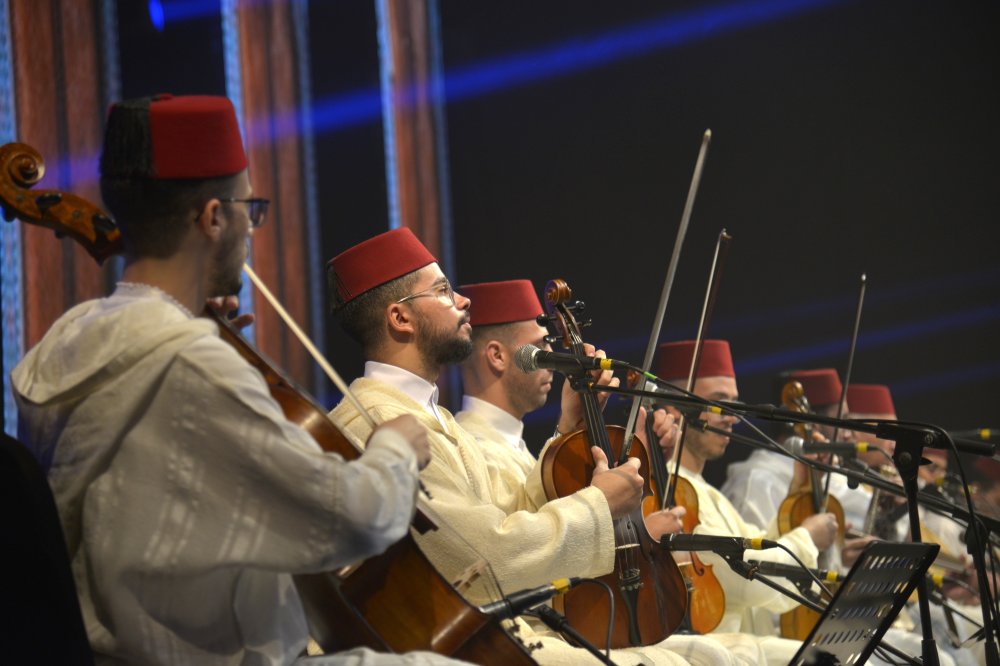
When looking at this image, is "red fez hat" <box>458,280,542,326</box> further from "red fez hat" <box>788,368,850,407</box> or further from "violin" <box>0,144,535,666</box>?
"red fez hat" <box>788,368,850,407</box>

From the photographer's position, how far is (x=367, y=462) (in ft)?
6.01

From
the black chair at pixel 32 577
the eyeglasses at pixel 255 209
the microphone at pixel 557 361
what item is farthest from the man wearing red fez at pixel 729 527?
the black chair at pixel 32 577

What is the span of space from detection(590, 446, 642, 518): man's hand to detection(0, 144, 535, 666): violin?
691 millimetres

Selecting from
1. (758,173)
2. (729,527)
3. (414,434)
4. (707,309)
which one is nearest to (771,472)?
(729,527)

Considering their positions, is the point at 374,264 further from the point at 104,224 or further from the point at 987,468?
the point at 987,468

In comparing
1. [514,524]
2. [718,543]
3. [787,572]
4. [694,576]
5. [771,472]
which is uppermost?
[514,524]

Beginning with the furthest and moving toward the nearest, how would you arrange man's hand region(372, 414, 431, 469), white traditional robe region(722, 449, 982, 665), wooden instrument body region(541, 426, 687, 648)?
white traditional robe region(722, 449, 982, 665) → wooden instrument body region(541, 426, 687, 648) → man's hand region(372, 414, 431, 469)

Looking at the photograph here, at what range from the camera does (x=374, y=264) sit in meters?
3.32

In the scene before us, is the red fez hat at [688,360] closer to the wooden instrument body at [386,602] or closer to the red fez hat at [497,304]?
the red fez hat at [497,304]

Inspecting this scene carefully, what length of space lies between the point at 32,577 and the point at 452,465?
1.41m

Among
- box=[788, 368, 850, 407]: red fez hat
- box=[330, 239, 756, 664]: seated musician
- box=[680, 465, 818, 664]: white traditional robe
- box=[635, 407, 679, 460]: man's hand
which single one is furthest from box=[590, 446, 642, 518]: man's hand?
box=[788, 368, 850, 407]: red fez hat

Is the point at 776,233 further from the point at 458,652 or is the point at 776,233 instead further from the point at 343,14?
the point at 458,652

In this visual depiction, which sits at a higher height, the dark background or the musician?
the dark background

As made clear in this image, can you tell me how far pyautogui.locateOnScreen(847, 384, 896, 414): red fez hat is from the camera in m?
6.58
